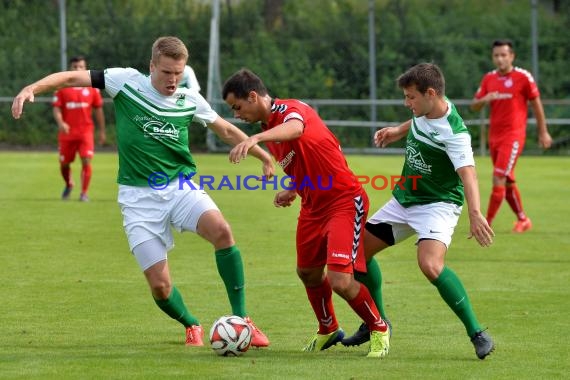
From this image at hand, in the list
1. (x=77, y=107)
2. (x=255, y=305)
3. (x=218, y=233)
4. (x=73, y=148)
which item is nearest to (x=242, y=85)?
(x=218, y=233)

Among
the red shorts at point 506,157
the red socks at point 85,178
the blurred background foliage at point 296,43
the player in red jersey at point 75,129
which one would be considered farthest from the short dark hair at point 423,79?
the blurred background foliage at point 296,43

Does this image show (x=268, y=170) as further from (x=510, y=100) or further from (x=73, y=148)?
(x=73, y=148)

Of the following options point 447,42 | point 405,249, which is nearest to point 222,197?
point 405,249

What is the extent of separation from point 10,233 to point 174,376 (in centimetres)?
735

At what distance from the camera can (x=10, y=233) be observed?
43.5ft

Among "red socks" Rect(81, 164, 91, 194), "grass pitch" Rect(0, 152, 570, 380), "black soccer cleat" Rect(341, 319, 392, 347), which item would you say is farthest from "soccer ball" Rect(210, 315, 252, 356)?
"red socks" Rect(81, 164, 91, 194)

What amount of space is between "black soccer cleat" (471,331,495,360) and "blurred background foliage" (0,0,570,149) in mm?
21320

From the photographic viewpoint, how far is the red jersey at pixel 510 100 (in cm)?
1364

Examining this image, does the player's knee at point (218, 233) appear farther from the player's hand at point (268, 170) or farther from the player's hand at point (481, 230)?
the player's hand at point (481, 230)

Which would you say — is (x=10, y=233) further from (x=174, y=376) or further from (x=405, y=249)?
(x=174, y=376)

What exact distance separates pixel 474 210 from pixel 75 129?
11.3 m

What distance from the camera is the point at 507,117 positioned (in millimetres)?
13688

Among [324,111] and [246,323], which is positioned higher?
[246,323]

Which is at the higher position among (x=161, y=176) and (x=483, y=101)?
(x=161, y=176)
